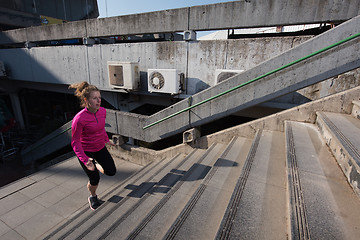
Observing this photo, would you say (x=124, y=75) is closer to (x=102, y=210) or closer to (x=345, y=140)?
(x=102, y=210)

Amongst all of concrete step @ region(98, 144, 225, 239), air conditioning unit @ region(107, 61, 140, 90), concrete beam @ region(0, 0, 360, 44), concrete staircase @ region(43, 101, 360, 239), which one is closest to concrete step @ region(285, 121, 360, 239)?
concrete staircase @ region(43, 101, 360, 239)

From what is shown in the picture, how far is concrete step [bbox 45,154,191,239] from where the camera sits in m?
2.46

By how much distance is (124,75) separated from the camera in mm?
6305

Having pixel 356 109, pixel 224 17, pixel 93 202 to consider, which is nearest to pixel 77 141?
pixel 93 202

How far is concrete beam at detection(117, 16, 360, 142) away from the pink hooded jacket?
1.88m

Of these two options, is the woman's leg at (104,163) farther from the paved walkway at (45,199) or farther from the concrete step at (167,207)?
the paved walkway at (45,199)

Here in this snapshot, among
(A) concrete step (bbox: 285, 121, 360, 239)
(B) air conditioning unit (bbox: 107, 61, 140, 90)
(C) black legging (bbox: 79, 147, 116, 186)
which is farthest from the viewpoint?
(B) air conditioning unit (bbox: 107, 61, 140, 90)

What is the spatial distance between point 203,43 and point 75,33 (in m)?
5.90

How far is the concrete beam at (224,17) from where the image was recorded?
4094mm

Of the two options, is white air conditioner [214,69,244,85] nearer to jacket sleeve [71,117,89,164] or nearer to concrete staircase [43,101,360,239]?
concrete staircase [43,101,360,239]

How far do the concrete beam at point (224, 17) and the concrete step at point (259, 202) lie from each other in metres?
3.65

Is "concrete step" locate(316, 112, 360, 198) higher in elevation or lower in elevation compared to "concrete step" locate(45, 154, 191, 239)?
higher

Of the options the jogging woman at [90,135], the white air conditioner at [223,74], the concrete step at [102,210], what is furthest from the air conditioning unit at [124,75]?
the jogging woman at [90,135]

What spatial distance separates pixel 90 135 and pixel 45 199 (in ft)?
8.26
